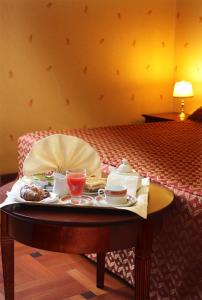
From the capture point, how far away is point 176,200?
206 cm

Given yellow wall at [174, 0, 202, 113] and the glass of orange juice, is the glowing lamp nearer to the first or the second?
yellow wall at [174, 0, 202, 113]

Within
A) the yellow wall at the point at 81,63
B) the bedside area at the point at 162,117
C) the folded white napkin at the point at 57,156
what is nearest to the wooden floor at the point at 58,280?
the folded white napkin at the point at 57,156

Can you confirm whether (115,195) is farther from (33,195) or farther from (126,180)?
(33,195)

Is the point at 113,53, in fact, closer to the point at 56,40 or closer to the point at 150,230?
the point at 56,40

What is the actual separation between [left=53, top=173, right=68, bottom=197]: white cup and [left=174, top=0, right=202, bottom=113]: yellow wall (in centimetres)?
313

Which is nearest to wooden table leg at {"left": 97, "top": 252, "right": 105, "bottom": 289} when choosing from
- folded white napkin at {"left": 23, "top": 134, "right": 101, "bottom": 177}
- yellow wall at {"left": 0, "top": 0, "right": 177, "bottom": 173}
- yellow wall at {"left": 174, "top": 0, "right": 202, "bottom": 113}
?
folded white napkin at {"left": 23, "top": 134, "right": 101, "bottom": 177}

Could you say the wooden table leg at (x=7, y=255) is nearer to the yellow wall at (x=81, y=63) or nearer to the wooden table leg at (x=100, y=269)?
the wooden table leg at (x=100, y=269)

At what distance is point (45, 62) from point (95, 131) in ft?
3.82

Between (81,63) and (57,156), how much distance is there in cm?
261

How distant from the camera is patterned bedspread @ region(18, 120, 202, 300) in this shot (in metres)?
1.98

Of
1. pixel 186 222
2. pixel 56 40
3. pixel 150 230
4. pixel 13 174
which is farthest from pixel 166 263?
pixel 56 40

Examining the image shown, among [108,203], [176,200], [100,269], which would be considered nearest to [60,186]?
[108,203]

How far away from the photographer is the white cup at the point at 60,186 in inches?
73.5

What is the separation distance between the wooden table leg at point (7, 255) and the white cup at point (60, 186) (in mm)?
215
